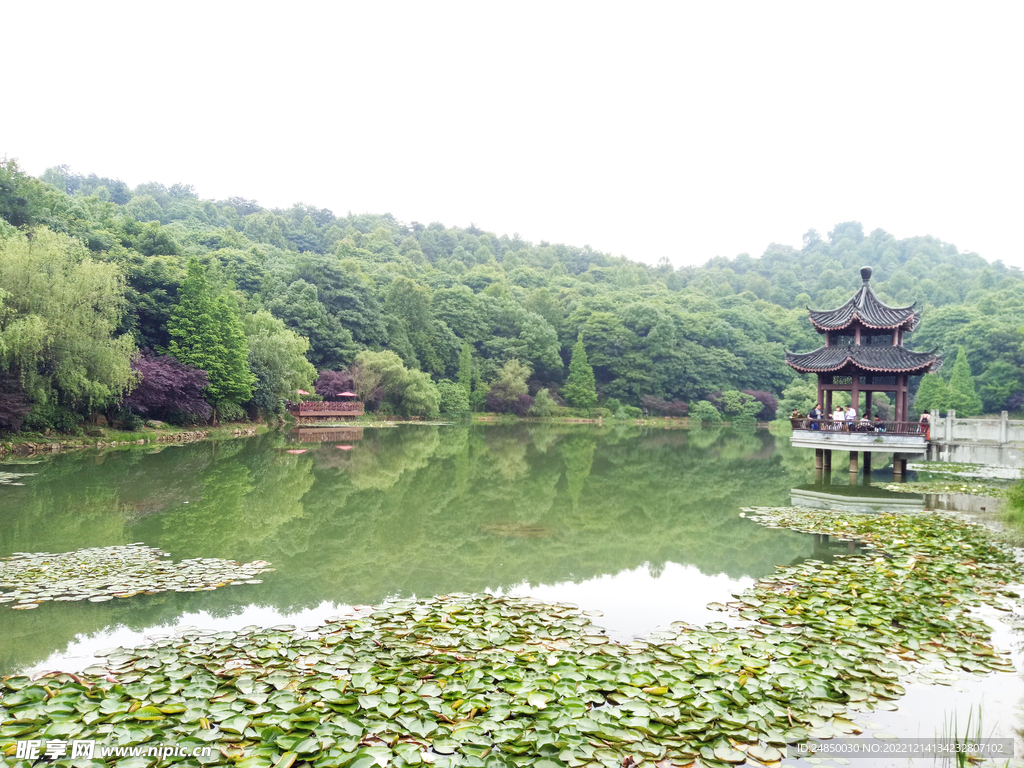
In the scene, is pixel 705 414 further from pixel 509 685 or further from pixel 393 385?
pixel 509 685

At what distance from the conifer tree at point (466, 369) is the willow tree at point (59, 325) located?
2898 centimetres

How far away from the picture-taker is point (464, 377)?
49750 millimetres

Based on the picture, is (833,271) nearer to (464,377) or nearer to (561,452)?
(464,377)

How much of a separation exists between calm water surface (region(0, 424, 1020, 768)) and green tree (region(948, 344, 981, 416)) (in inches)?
1057

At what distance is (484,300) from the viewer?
2260 inches

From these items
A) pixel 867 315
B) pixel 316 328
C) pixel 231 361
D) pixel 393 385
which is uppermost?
pixel 316 328

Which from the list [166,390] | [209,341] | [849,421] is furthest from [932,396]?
[166,390]

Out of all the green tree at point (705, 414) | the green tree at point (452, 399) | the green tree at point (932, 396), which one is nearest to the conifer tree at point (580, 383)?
the green tree at point (705, 414)

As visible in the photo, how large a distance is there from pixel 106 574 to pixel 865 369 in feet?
56.5

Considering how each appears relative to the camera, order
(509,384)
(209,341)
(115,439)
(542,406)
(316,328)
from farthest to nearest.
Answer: (542,406), (509,384), (316,328), (209,341), (115,439)

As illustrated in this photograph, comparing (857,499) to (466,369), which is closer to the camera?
(857,499)

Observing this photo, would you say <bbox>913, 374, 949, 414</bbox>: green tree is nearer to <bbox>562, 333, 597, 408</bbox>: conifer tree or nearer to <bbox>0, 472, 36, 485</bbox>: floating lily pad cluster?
<bbox>562, 333, 597, 408</bbox>: conifer tree

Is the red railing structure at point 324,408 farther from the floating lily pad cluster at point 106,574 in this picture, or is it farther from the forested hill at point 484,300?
the floating lily pad cluster at point 106,574

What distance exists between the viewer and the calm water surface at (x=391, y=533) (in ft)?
20.0
